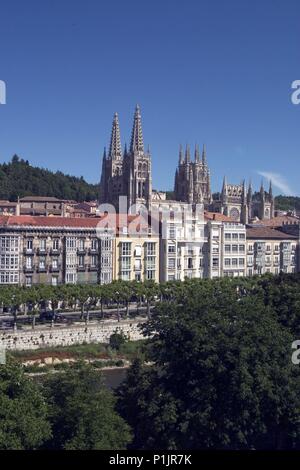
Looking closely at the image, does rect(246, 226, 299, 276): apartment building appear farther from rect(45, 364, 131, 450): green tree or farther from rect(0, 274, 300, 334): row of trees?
rect(45, 364, 131, 450): green tree

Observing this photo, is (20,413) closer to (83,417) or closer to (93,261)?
(83,417)

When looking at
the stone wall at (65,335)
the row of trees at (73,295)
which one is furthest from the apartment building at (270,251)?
the stone wall at (65,335)

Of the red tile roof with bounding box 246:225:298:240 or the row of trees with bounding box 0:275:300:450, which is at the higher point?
the red tile roof with bounding box 246:225:298:240

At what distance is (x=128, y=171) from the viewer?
68.9m

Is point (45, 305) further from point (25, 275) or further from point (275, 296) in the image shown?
point (275, 296)

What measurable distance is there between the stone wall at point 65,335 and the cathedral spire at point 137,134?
36485mm

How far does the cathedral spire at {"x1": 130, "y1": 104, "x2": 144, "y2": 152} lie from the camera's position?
69.6m

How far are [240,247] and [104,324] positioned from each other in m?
18.0

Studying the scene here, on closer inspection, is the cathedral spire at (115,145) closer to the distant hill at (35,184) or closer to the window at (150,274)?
the distant hill at (35,184)

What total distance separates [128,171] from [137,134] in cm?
411

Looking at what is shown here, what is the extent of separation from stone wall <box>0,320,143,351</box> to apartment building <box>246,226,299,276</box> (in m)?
18.5

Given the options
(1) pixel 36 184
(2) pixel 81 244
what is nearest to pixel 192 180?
(1) pixel 36 184

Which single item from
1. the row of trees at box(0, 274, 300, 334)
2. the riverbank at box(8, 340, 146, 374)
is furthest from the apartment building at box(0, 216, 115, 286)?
the riverbank at box(8, 340, 146, 374)
